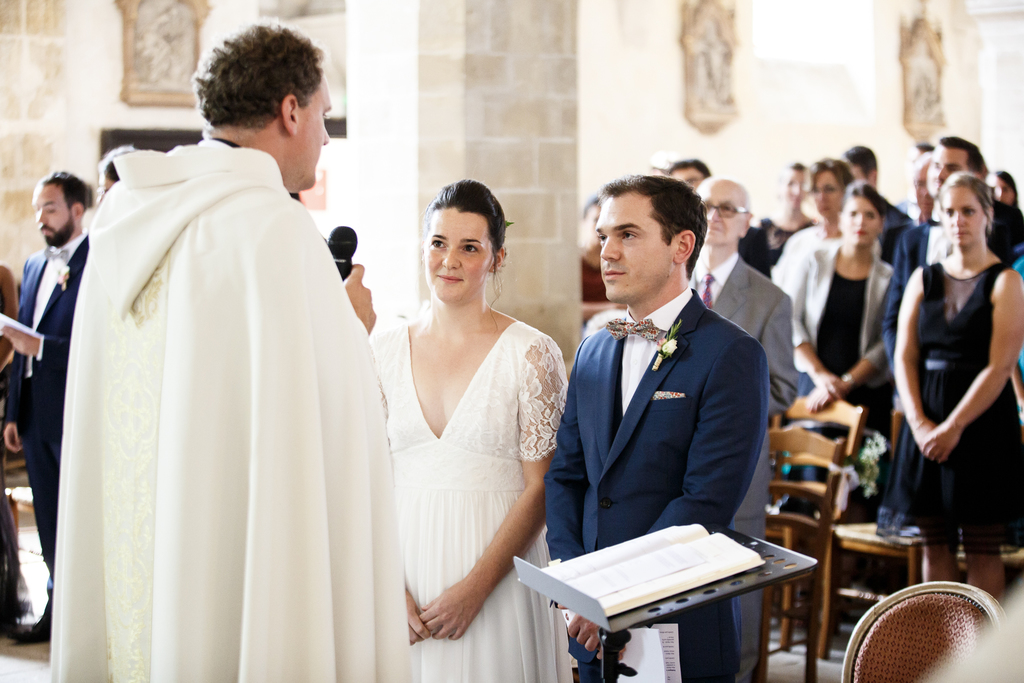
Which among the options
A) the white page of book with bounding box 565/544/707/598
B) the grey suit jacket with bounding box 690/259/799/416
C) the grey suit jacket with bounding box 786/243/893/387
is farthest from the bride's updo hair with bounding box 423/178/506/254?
the grey suit jacket with bounding box 786/243/893/387

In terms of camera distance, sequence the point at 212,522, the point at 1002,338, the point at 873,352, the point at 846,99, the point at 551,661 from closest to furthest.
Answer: the point at 212,522 < the point at 551,661 < the point at 1002,338 < the point at 873,352 < the point at 846,99

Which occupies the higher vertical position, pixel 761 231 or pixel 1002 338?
pixel 761 231

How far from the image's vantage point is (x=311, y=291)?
168cm

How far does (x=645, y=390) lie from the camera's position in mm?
2238

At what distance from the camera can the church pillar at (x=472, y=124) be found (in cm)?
489

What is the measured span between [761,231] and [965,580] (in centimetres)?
191

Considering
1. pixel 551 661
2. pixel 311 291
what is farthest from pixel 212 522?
pixel 551 661

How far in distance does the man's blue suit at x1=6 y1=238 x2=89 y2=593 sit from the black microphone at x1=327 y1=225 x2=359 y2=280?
2.59 m

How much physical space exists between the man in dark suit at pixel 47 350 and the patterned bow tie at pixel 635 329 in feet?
9.98

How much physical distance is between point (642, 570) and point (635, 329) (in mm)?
777

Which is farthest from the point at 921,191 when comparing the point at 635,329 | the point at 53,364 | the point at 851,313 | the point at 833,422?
the point at 53,364

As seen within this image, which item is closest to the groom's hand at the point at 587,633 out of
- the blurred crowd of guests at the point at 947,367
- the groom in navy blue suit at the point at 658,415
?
the groom in navy blue suit at the point at 658,415

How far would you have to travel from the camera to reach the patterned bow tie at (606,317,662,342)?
7.57 feet

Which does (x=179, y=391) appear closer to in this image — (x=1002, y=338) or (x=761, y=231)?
(x=1002, y=338)
